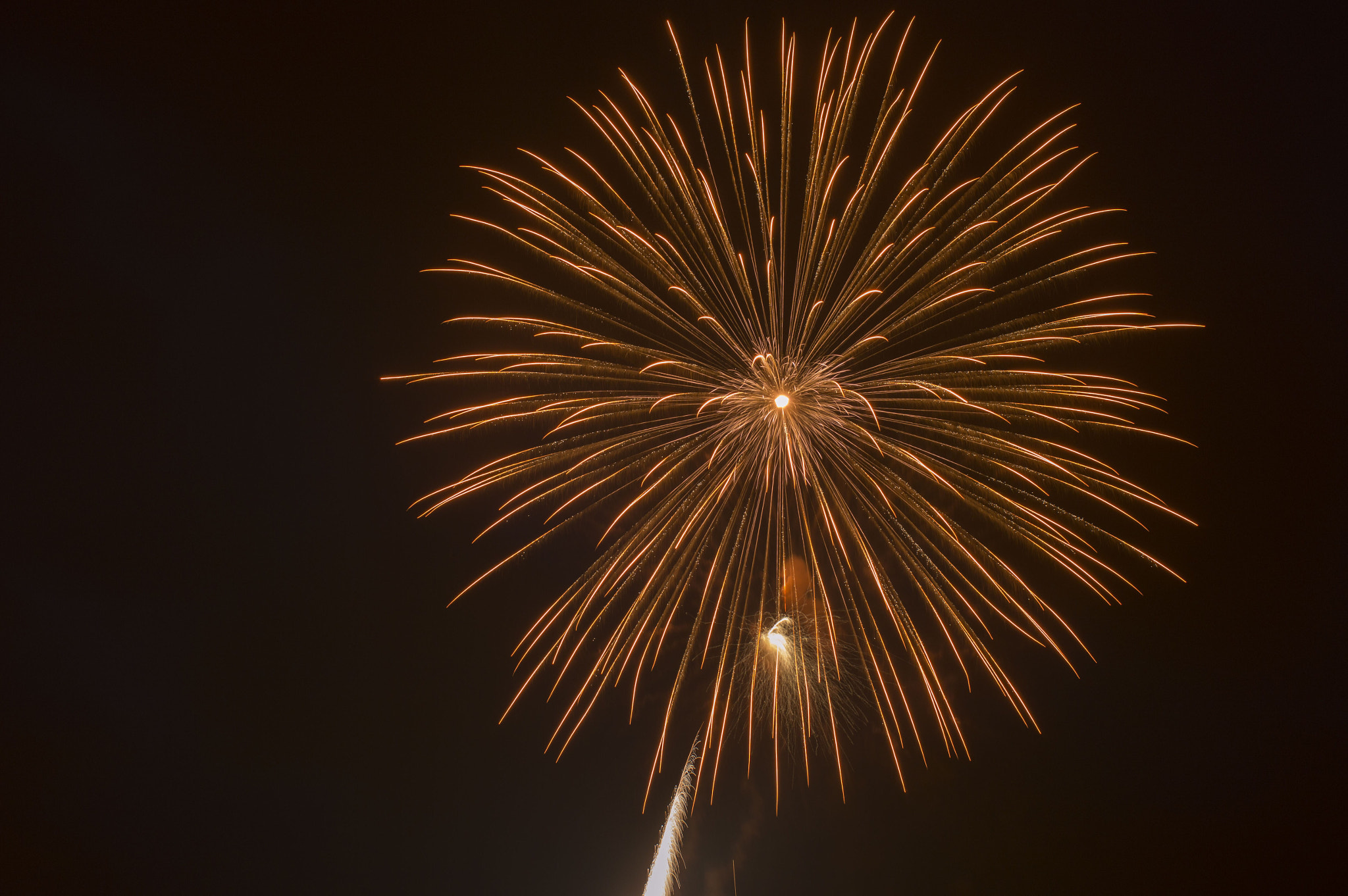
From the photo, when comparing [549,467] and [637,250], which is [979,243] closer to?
[637,250]

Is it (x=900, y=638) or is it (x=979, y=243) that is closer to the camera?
(x=979, y=243)

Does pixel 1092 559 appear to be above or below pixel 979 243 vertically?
below

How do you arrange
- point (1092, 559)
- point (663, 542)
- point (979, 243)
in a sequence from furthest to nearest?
point (663, 542), point (979, 243), point (1092, 559)

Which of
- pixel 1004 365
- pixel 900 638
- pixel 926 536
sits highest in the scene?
pixel 1004 365

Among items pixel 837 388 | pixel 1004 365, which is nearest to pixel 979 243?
pixel 1004 365

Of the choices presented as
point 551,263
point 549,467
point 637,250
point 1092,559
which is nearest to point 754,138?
point 637,250

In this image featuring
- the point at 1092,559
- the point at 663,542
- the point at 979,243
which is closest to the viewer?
the point at 1092,559

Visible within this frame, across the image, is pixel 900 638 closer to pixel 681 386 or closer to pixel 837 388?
pixel 837 388
